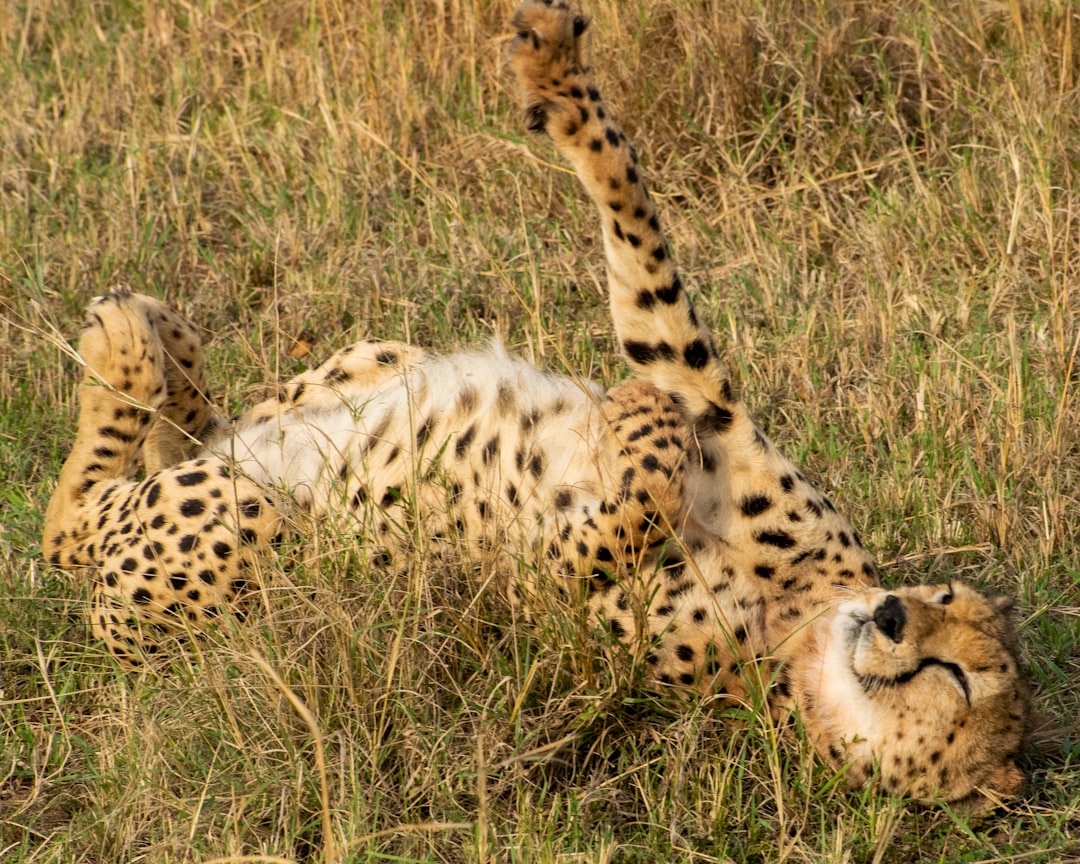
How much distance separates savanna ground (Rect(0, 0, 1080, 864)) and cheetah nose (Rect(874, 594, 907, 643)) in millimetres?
313

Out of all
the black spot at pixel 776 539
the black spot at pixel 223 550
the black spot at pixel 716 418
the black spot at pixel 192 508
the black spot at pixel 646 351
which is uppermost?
the black spot at pixel 646 351

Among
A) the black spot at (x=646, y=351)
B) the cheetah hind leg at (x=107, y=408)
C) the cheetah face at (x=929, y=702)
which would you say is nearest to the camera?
the cheetah face at (x=929, y=702)

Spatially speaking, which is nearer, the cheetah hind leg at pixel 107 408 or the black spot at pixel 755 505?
the black spot at pixel 755 505

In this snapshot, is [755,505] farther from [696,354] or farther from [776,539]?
[696,354]

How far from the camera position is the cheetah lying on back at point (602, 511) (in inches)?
108

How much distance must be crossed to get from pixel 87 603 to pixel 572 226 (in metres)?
2.17

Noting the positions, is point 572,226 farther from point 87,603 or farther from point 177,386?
point 87,603

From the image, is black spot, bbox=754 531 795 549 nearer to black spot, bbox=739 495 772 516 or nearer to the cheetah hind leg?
black spot, bbox=739 495 772 516

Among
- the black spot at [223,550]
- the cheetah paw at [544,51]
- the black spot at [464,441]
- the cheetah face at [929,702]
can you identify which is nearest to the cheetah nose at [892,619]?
the cheetah face at [929,702]

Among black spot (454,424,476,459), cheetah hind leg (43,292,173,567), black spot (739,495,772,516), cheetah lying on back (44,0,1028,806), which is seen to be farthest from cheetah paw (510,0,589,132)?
cheetah hind leg (43,292,173,567)

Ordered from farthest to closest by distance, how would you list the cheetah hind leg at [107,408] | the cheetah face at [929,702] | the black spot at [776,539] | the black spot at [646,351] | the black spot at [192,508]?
the cheetah hind leg at [107,408] → the black spot at [192,508] → the black spot at [646,351] → the black spot at [776,539] → the cheetah face at [929,702]

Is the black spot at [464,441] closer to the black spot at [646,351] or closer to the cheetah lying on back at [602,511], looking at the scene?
the cheetah lying on back at [602,511]

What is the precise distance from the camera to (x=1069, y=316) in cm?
406

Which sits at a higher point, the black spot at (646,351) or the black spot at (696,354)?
the black spot at (696,354)
